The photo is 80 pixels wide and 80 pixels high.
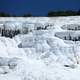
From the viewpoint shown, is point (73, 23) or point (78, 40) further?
Result: point (73, 23)

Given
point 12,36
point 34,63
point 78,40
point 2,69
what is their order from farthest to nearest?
point 12,36 < point 78,40 < point 34,63 < point 2,69

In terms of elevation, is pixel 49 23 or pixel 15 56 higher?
pixel 49 23

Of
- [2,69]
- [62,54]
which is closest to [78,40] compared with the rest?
[62,54]

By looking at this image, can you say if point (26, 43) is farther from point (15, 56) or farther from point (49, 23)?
point (49, 23)

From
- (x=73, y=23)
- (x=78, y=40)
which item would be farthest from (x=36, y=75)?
(x=73, y=23)

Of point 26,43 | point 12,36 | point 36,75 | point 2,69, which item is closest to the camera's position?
point 36,75

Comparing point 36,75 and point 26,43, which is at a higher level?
point 26,43

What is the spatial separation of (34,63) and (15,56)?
17.8 inches

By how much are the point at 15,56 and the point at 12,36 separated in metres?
1.84

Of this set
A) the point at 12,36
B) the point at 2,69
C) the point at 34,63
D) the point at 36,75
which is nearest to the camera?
the point at 36,75

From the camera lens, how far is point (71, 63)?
4547mm

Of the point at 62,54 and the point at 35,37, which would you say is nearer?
the point at 62,54

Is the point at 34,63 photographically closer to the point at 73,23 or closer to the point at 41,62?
the point at 41,62

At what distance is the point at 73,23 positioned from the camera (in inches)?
275
